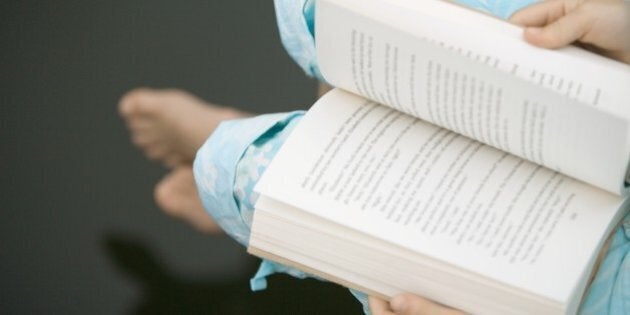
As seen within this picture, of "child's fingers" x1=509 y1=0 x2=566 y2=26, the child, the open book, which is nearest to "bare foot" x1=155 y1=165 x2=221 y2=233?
the child

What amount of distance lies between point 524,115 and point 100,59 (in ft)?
2.58

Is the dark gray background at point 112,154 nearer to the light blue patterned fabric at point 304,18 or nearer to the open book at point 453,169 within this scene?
the light blue patterned fabric at point 304,18

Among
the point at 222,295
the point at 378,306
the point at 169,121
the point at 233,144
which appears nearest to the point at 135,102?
the point at 169,121

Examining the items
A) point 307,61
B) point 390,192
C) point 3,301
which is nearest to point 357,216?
point 390,192

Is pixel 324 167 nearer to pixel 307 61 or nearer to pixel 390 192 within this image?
pixel 390 192

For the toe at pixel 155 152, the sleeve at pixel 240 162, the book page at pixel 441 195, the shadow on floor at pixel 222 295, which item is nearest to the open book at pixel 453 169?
the book page at pixel 441 195

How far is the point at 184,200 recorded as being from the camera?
1.23 metres

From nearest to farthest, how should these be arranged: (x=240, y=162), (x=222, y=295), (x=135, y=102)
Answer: (x=240, y=162) → (x=222, y=295) → (x=135, y=102)

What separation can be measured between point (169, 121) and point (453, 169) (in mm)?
579

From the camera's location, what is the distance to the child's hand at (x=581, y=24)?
2.40ft

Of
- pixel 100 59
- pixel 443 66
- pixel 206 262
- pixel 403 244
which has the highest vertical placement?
pixel 443 66

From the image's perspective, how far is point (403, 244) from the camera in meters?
0.73

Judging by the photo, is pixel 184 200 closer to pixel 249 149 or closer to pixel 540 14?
pixel 249 149

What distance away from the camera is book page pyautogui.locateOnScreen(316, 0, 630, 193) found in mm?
690
